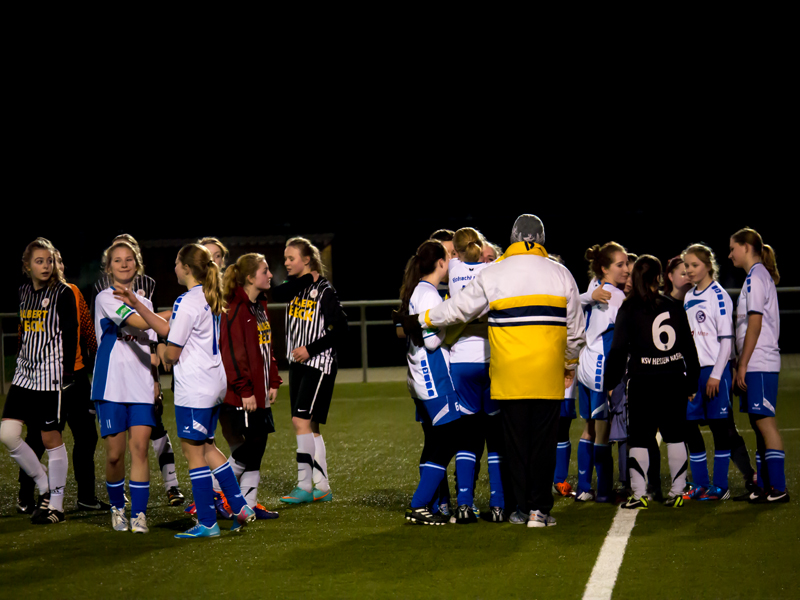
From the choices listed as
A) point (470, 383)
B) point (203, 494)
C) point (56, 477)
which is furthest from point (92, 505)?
→ point (470, 383)

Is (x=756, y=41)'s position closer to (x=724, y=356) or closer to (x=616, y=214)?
(x=616, y=214)

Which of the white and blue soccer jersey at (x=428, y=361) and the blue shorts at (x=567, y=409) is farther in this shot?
the blue shorts at (x=567, y=409)

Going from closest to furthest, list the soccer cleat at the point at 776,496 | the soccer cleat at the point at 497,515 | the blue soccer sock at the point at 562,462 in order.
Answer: the soccer cleat at the point at 497,515 < the soccer cleat at the point at 776,496 < the blue soccer sock at the point at 562,462

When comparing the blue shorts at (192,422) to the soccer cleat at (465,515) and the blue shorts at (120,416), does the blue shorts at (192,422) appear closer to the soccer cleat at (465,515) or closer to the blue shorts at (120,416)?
the blue shorts at (120,416)

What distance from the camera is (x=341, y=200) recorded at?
25469 mm

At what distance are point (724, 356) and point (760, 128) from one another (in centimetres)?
1920

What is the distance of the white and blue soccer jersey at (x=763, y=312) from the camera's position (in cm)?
564

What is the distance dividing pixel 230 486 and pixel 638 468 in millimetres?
2458

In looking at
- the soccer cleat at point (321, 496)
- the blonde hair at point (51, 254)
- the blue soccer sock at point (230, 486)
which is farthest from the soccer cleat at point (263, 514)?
the blonde hair at point (51, 254)

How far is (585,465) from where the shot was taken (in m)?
5.89

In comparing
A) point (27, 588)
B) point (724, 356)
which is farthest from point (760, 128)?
point (27, 588)

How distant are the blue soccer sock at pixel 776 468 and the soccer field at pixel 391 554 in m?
0.15

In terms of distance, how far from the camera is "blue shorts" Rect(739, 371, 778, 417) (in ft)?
18.4

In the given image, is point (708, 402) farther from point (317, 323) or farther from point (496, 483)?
point (317, 323)
